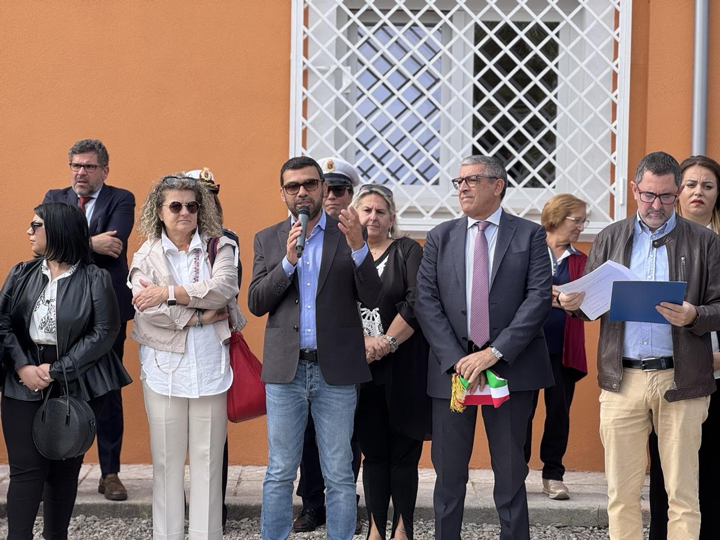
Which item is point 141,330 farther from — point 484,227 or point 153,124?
point 153,124

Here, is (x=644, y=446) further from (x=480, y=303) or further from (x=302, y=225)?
(x=302, y=225)

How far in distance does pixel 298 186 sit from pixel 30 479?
180 cm

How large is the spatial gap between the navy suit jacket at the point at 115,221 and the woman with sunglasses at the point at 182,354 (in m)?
0.76

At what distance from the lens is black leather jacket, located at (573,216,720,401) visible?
402cm

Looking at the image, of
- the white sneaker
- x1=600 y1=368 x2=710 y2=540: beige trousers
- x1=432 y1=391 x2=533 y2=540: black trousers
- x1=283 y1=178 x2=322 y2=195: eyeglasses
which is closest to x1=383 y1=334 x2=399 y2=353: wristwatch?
x1=432 y1=391 x2=533 y2=540: black trousers

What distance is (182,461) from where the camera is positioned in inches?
176

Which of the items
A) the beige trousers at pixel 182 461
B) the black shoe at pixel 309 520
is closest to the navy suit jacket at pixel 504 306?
the beige trousers at pixel 182 461

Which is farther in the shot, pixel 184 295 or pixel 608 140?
pixel 608 140

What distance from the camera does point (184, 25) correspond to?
6129 mm

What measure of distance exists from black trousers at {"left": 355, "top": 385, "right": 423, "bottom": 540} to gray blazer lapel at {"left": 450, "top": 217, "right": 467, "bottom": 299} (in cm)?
75

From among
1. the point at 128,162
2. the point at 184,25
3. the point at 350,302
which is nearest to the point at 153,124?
the point at 128,162

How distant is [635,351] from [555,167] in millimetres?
2499

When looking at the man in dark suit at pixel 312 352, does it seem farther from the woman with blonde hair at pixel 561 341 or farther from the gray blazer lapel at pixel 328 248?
the woman with blonde hair at pixel 561 341

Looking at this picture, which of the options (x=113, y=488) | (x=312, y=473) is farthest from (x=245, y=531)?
(x=113, y=488)
